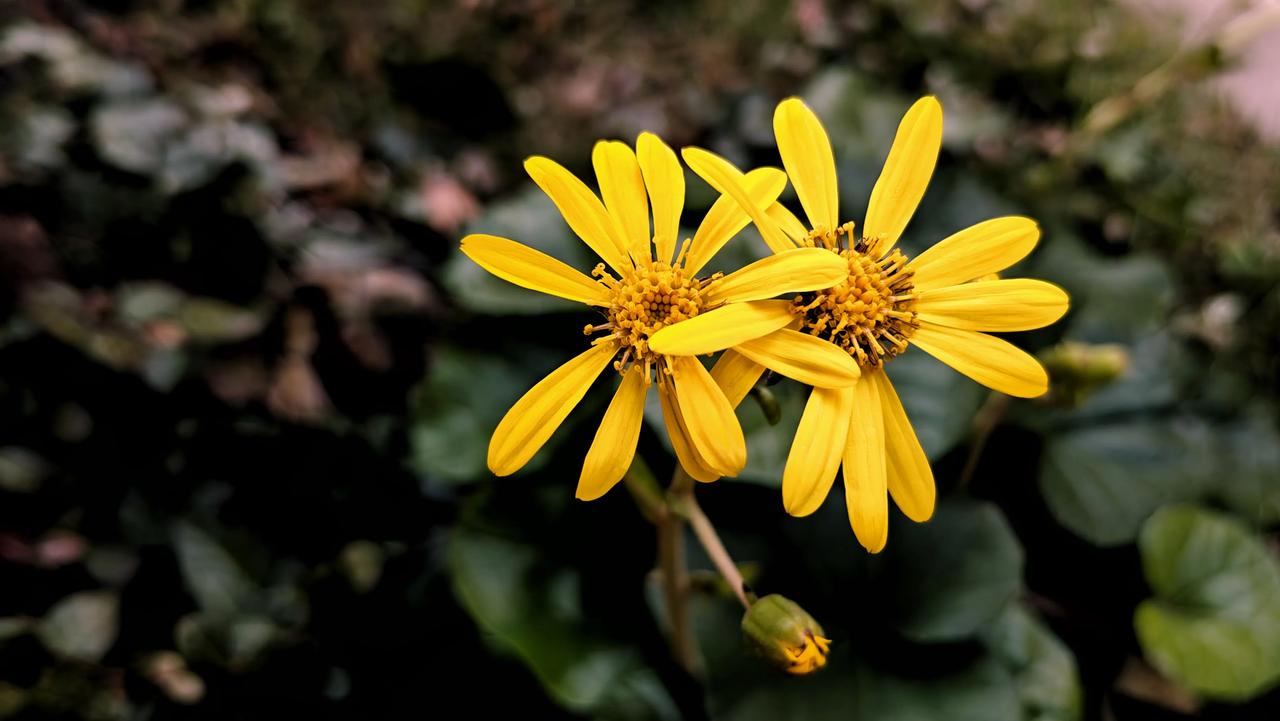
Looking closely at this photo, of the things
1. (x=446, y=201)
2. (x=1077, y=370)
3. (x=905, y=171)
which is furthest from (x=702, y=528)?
(x=446, y=201)

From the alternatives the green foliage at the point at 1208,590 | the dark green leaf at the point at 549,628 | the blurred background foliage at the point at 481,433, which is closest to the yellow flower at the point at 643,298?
the blurred background foliage at the point at 481,433

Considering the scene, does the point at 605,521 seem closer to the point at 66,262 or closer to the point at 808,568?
the point at 808,568

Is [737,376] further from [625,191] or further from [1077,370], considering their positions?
[1077,370]

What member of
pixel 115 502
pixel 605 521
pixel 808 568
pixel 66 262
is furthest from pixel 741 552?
pixel 66 262

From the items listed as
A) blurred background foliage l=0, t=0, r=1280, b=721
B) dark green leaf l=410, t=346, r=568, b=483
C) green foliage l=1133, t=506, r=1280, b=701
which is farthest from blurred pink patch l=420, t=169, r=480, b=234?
green foliage l=1133, t=506, r=1280, b=701

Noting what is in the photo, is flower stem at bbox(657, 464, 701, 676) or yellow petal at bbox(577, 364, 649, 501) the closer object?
yellow petal at bbox(577, 364, 649, 501)

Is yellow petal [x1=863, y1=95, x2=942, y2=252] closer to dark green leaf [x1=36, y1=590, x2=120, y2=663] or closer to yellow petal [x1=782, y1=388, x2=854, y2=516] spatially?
yellow petal [x1=782, y1=388, x2=854, y2=516]

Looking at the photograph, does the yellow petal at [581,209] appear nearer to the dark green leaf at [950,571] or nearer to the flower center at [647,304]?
the flower center at [647,304]
